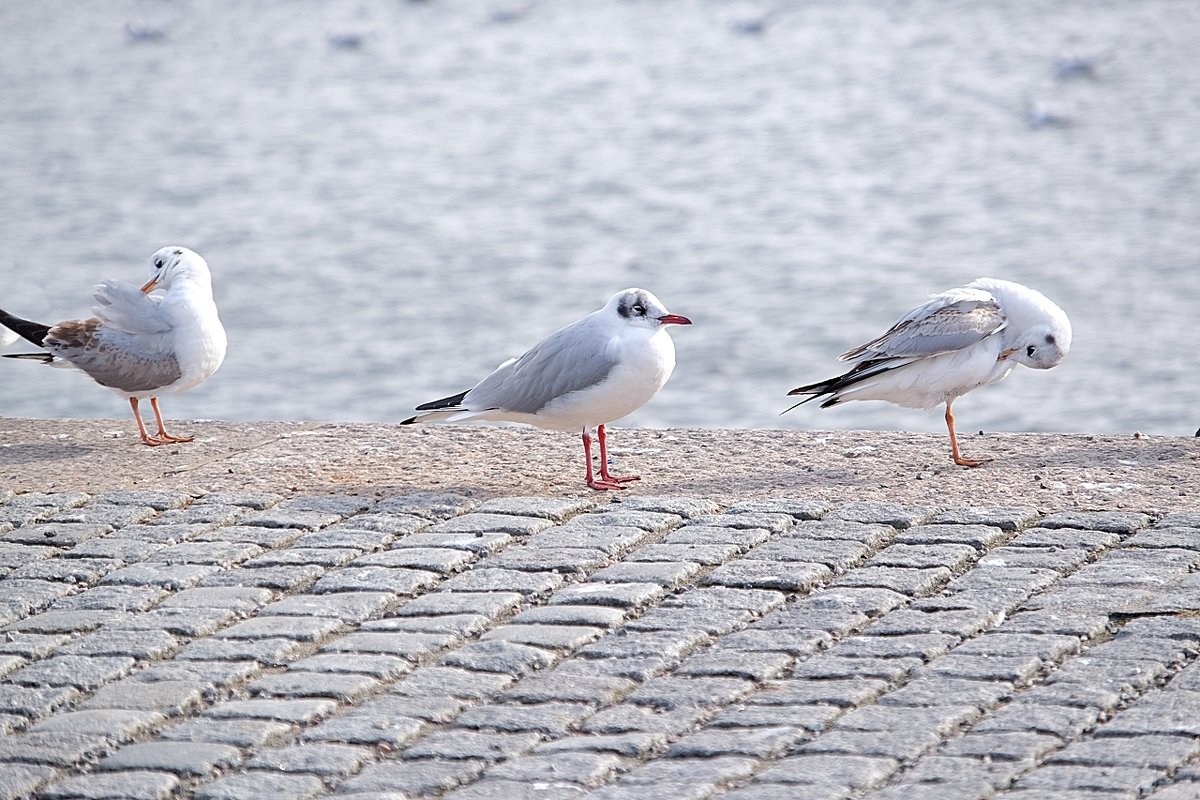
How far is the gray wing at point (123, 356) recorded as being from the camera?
7355 mm

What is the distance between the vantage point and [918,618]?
4566 millimetres

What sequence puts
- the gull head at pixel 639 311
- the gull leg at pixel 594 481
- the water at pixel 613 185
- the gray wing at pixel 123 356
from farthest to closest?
the water at pixel 613 185 → the gray wing at pixel 123 356 → the gull head at pixel 639 311 → the gull leg at pixel 594 481

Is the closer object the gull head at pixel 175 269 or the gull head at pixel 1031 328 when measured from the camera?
the gull head at pixel 1031 328

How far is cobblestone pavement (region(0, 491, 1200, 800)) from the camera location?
369 cm

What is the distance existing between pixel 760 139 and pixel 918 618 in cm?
2609

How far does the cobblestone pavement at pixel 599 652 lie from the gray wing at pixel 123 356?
1510mm

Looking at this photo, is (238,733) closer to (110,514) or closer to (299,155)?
(110,514)

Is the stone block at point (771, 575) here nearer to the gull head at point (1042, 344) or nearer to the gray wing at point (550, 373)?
the gray wing at point (550, 373)

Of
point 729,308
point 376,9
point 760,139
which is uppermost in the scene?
point 376,9

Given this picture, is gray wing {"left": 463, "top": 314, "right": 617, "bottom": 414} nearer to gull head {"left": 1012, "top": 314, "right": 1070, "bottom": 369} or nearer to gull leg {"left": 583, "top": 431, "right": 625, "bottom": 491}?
gull leg {"left": 583, "top": 431, "right": 625, "bottom": 491}

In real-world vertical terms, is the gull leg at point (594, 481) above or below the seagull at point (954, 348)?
below

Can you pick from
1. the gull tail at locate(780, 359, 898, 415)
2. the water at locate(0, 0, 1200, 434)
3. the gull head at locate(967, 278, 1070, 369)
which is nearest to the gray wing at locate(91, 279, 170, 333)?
the gull tail at locate(780, 359, 898, 415)

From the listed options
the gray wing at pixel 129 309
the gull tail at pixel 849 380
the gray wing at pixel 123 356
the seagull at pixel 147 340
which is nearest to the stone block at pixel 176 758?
the gull tail at pixel 849 380

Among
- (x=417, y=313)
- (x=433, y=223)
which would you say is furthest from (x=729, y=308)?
(x=433, y=223)
